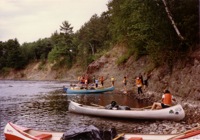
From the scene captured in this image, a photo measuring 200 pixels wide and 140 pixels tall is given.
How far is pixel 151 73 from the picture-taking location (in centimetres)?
Answer: 3080

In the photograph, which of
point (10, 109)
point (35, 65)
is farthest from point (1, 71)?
point (10, 109)

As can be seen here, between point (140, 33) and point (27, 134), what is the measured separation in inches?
903

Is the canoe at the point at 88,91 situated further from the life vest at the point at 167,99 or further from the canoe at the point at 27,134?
the canoe at the point at 27,134

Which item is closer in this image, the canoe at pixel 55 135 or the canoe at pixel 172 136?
the canoe at pixel 172 136

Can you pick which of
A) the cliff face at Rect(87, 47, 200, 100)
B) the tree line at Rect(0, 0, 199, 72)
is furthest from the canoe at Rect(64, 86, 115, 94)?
the tree line at Rect(0, 0, 199, 72)

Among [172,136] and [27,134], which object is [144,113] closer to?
[172,136]

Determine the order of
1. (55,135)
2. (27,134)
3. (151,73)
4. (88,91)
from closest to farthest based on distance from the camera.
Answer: (27,134)
(55,135)
(151,73)
(88,91)

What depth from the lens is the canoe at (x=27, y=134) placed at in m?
11.7

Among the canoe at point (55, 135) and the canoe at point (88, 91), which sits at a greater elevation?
the canoe at point (88, 91)

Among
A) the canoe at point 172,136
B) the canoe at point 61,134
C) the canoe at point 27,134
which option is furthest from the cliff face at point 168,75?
the canoe at point 27,134

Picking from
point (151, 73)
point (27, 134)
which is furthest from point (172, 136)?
point (151, 73)

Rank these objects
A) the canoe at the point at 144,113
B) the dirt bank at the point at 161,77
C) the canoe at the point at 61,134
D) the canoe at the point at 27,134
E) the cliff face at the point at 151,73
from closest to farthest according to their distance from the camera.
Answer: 1. the canoe at the point at 61,134
2. the canoe at the point at 27,134
3. the canoe at the point at 144,113
4. the dirt bank at the point at 161,77
5. the cliff face at the point at 151,73

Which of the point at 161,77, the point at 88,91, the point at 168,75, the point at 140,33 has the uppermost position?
the point at 140,33

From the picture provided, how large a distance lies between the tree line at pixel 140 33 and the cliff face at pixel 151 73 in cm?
99
